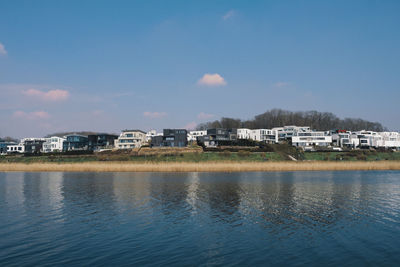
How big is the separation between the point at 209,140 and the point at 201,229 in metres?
80.9

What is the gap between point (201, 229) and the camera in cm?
1583

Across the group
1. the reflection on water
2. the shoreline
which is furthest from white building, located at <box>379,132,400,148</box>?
the reflection on water

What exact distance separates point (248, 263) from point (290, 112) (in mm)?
152859

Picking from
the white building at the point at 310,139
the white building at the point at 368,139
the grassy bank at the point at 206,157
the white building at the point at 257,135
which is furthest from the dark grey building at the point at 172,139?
the white building at the point at 368,139

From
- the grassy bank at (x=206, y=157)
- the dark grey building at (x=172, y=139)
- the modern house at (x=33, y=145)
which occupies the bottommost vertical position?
the grassy bank at (x=206, y=157)

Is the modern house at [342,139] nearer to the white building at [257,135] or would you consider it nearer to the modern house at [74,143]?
the white building at [257,135]

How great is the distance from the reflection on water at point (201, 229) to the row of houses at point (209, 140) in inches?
2589

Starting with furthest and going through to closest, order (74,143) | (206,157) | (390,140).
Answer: (390,140) < (74,143) < (206,157)

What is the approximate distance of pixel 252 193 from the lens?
27.8m

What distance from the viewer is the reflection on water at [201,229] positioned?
39.0 feet

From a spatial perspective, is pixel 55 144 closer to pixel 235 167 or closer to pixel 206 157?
pixel 206 157


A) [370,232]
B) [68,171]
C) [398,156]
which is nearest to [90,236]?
[370,232]

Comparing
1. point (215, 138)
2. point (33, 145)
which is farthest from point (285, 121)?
point (33, 145)

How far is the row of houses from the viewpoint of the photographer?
93.3 meters
